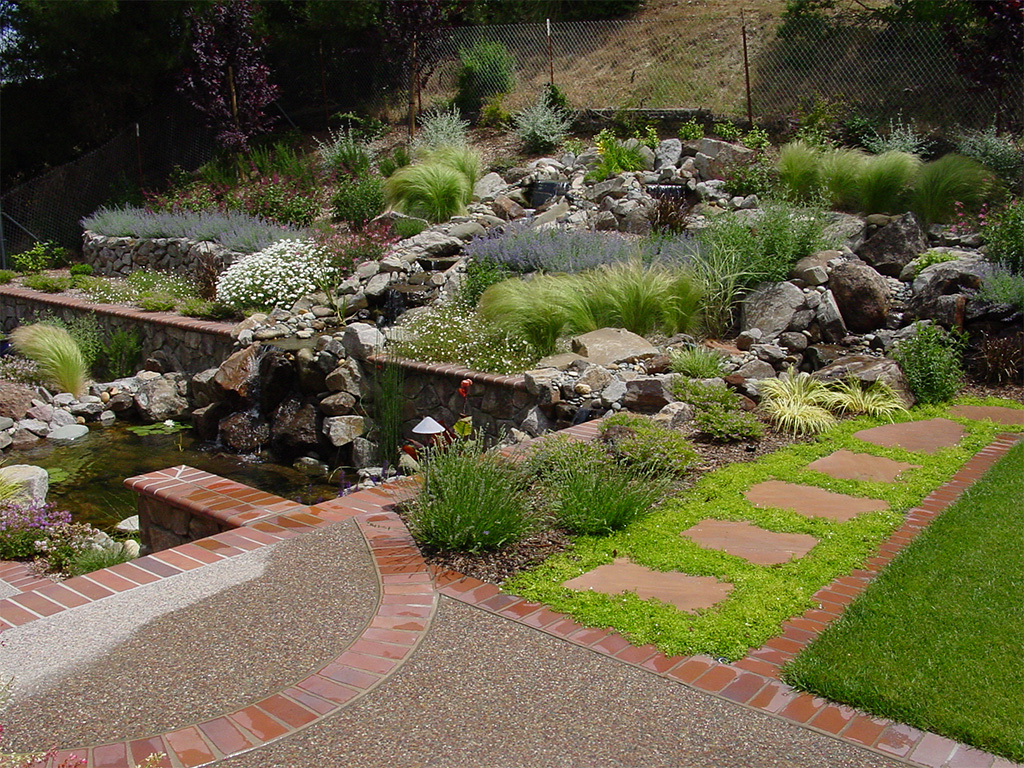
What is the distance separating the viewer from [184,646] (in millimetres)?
3385

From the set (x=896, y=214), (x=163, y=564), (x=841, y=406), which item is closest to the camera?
(x=163, y=564)

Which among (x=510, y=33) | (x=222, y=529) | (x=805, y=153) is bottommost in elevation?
(x=222, y=529)

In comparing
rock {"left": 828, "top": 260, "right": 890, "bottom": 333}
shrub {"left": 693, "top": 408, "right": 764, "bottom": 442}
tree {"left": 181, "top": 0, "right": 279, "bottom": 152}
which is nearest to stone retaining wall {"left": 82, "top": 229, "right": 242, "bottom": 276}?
tree {"left": 181, "top": 0, "right": 279, "bottom": 152}

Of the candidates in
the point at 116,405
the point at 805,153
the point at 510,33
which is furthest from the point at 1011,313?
the point at 510,33

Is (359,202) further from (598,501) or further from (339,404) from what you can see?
(598,501)

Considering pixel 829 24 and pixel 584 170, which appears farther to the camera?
pixel 829 24

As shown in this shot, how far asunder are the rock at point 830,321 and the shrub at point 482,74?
10767mm

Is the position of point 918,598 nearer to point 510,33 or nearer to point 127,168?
point 510,33

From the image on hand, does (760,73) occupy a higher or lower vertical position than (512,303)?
higher

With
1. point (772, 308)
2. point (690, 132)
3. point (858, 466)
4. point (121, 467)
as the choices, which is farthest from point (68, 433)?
point (690, 132)

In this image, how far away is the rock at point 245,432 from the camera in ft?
30.0

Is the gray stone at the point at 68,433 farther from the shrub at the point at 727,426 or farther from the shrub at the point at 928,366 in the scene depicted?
the shrub at the point at 928,366

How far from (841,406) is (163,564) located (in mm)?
5131

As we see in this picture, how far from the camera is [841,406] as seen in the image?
6738 mm
